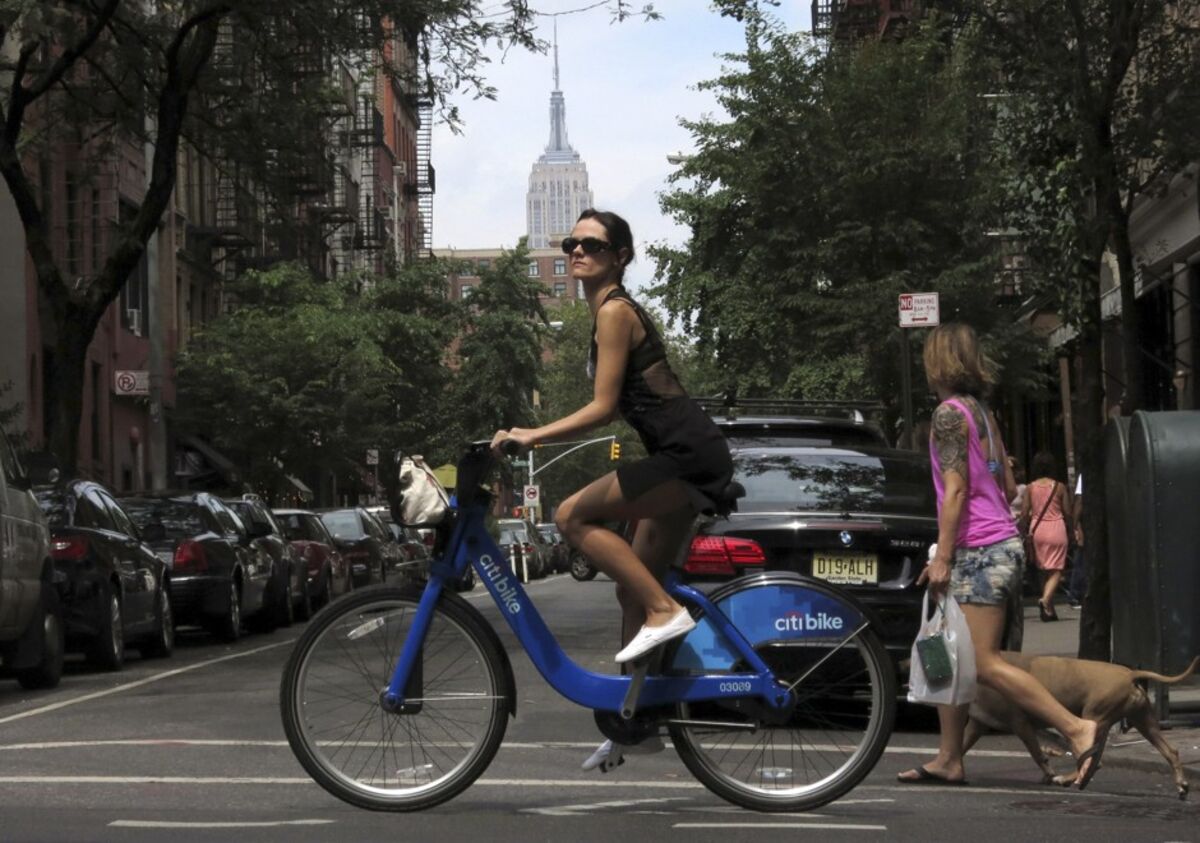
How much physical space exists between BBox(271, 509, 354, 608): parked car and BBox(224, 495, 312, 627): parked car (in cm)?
44

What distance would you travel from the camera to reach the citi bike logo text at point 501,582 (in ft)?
26.4

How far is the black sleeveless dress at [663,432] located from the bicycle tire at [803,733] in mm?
407

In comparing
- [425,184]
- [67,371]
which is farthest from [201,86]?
[425,184]

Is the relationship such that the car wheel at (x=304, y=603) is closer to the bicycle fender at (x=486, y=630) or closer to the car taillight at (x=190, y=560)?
the car taillight at (x=190, y=560)

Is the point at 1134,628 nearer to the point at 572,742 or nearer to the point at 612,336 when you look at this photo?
the point at 572,742

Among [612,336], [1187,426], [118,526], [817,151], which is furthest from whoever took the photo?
[817,151]

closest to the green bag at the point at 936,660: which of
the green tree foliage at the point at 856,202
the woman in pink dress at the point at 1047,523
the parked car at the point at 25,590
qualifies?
the parked car at the point at 25,590

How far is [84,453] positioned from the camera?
144 feet

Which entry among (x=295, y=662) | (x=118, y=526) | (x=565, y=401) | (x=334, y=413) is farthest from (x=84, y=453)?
(x=565, y=401)

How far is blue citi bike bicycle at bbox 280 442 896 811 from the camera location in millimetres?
7965

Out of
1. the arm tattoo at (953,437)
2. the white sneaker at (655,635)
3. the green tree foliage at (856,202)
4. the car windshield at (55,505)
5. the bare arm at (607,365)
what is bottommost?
the white sneaker at (655,635)

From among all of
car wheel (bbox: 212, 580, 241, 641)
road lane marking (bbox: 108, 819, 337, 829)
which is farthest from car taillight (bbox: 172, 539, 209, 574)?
road lane marking (bbox: 108, 819, 337, 829)

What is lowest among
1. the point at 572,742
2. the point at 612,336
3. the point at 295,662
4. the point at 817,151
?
the point at 572,742

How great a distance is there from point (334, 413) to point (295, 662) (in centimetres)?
4251
